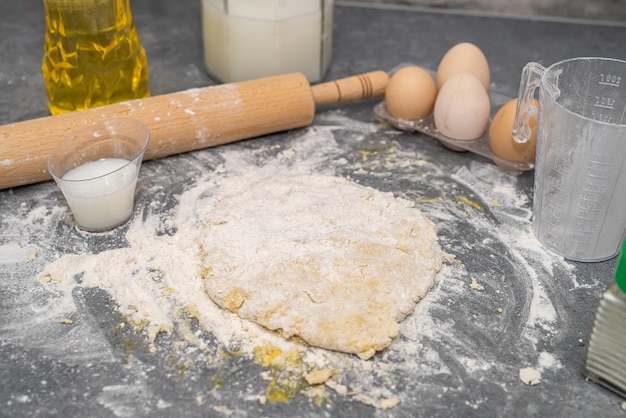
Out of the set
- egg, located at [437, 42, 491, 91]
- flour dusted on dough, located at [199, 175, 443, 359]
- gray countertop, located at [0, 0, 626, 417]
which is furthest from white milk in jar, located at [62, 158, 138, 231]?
egg, located at [437, 42, 491, 91]

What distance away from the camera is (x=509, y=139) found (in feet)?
4.43

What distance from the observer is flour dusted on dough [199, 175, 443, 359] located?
3.40ft

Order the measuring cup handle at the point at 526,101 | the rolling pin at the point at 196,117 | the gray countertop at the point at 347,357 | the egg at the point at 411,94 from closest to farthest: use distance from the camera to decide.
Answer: the gray countertop at the point at 347,357
the measuring cup handle at the point at 526,101
the rolling pin at the point at 196,117
the egg at the point at 411,94

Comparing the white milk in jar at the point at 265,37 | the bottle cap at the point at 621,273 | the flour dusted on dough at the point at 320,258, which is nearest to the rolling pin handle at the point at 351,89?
the white milk in jar at the point at 265,37

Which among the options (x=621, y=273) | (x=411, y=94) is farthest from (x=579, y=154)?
(x=411, y=94)

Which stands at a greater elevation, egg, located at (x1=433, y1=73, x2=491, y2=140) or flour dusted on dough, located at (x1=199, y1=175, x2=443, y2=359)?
egg, located at (x1=433, y1=73, x2=491, y2=140)

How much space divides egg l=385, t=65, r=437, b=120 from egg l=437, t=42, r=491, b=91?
32mm

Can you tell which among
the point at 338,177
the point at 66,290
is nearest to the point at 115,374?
the point at 66,290

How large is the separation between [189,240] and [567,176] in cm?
66

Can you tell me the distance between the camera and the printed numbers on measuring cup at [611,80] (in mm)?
1217

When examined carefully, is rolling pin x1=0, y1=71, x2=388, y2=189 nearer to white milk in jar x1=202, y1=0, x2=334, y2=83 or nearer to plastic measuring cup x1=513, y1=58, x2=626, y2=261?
white milk in jar x1=202, y1=0, x2=334, y2=83

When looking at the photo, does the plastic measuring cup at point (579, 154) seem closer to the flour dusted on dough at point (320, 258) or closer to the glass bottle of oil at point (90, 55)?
the flour dusted on dough at point (320, 258)

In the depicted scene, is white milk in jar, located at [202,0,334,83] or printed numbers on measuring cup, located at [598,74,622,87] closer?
printed numbers on measuring cup, located at [598,74,622,87]

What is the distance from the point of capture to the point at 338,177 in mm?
1396
